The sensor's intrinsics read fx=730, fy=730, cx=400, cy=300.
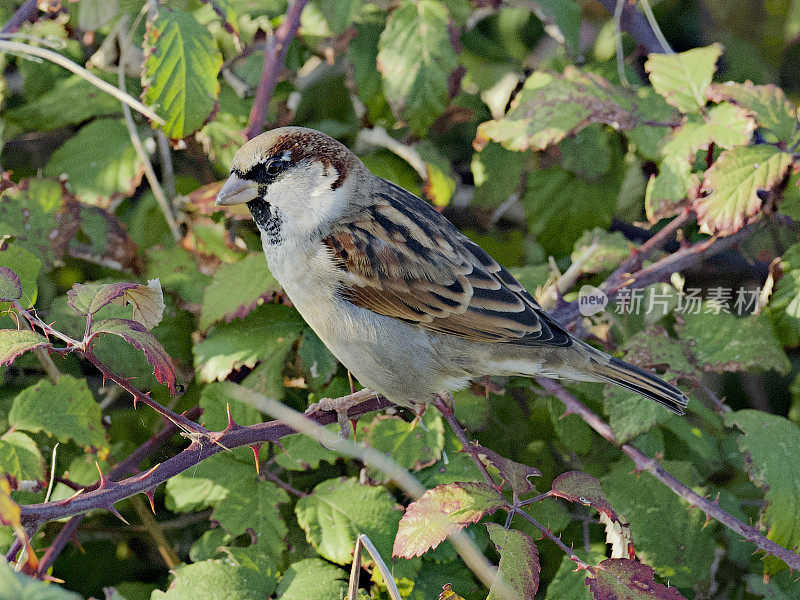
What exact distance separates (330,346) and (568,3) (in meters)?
1.34

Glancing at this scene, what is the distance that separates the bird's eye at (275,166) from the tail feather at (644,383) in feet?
2.94

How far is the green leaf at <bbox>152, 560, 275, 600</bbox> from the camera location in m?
1.42

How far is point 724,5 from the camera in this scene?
120 inches

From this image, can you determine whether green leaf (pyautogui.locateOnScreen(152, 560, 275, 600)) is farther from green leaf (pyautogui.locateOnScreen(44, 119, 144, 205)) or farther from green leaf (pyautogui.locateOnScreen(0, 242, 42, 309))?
green leaf (pyautogui.locateOnScreen(44, 119, 144, 205))

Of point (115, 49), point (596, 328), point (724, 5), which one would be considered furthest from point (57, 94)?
point (724, 5)

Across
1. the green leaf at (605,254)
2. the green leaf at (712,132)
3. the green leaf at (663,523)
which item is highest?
the green leaf at (712,132)

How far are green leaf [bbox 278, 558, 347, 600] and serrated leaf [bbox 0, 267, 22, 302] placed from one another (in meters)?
0.77

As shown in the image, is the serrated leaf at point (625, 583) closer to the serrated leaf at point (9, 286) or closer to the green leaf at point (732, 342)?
the green leaf at point (732, 342)

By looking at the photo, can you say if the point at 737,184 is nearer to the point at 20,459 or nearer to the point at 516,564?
the point at 516,564

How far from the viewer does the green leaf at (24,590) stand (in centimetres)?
76

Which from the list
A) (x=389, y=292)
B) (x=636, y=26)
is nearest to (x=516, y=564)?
(x=389, y=292)

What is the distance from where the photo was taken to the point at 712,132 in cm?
184

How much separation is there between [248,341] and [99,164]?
2.37 ft

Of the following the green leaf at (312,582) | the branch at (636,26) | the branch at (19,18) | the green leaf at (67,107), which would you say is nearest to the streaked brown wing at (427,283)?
the green leaf at (312,582)
